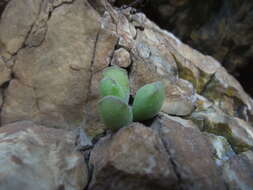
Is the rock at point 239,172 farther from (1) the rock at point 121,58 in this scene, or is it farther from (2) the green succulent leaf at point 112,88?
(1) the rock at point 121,58

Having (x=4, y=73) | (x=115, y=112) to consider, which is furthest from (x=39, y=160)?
(x=4, y=73)

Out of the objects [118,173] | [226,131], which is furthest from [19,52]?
[226,131]

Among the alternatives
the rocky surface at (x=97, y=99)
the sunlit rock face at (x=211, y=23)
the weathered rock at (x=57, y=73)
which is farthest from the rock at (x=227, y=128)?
the sunlit rock face at (x=211, y=23)

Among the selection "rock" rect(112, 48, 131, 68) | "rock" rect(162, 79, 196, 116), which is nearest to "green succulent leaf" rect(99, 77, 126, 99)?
"rock" rect(112, 48, 131, 68)

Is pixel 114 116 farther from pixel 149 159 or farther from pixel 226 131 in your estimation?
pixel 226 131

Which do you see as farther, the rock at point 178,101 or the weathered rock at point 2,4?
the rock at point 178,101

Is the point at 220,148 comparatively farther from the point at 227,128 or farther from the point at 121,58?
the point at 121,58
